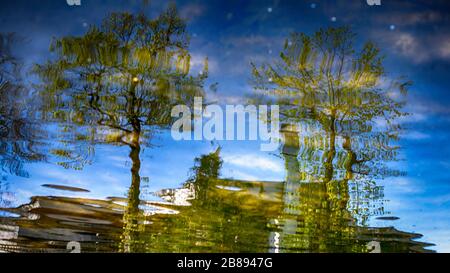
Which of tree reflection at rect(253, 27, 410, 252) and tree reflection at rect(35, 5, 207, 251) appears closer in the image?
tree reflection at rect(253, 27, 410, 252)

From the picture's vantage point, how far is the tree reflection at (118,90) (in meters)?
12.2

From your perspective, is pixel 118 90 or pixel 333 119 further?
pixel 118 90

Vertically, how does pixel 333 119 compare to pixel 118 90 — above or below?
below

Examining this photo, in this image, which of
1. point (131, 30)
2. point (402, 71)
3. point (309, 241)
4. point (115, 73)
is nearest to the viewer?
point (402, 71)

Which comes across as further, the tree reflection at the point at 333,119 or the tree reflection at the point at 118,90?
the tree reflection at the point at 118,90

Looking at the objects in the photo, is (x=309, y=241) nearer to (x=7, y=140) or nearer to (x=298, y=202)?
(x=298, y=202)

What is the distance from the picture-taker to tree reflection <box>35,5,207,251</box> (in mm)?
12227

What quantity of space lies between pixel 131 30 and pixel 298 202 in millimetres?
8509

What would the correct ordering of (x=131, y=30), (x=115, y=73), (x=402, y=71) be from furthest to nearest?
(x=115, y=73)
(x=131, y=30)
(x=402, y=71)

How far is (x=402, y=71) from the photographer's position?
11.1 m

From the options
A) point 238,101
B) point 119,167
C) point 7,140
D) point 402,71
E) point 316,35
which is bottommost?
point 119,167

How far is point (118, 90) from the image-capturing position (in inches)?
510

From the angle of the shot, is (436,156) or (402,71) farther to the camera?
(436,156)

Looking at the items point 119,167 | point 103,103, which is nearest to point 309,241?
point 119,167
